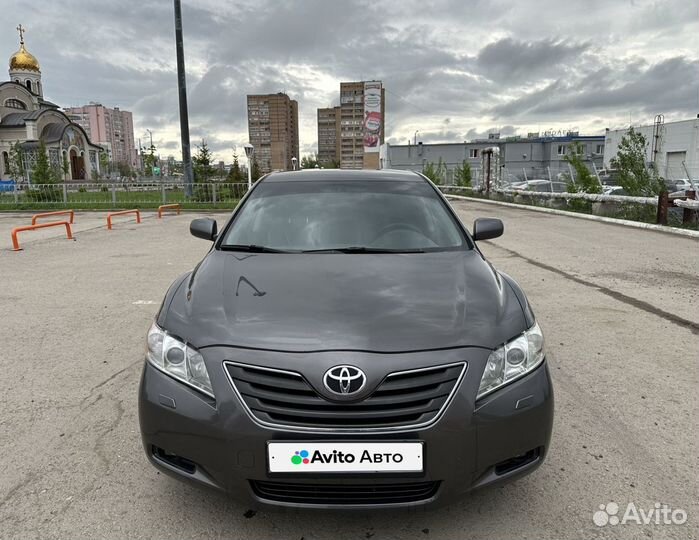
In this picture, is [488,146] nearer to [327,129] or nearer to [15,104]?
[15,104]

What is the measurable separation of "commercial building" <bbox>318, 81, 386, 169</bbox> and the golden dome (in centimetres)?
4724

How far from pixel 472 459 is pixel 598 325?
12.3 feet

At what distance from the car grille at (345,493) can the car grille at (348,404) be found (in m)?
0.23

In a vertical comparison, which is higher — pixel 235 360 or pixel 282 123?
pixel 282 123

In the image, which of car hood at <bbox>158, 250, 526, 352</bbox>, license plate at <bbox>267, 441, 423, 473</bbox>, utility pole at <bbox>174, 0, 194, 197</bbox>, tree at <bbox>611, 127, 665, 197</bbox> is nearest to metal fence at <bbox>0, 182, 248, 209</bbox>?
utility pole at <bbox>174, 0, 194, 197</bbox>

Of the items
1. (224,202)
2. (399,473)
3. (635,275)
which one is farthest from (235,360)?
(224,202)

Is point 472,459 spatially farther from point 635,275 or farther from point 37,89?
point 37,89

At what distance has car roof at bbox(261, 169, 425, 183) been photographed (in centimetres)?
386

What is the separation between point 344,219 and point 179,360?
5.26 ft

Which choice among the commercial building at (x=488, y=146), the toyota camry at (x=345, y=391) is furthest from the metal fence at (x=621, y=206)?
the commercial building at (x=488, y=146)

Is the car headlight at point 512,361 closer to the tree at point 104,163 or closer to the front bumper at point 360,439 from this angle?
the front bumper at point 360,439

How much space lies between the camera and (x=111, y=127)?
140625 mm

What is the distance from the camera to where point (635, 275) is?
7.49 m

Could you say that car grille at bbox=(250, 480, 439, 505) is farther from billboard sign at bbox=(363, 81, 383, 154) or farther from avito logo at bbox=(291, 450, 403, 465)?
billboard sign at bbox=(363, 81, 383, 154)
